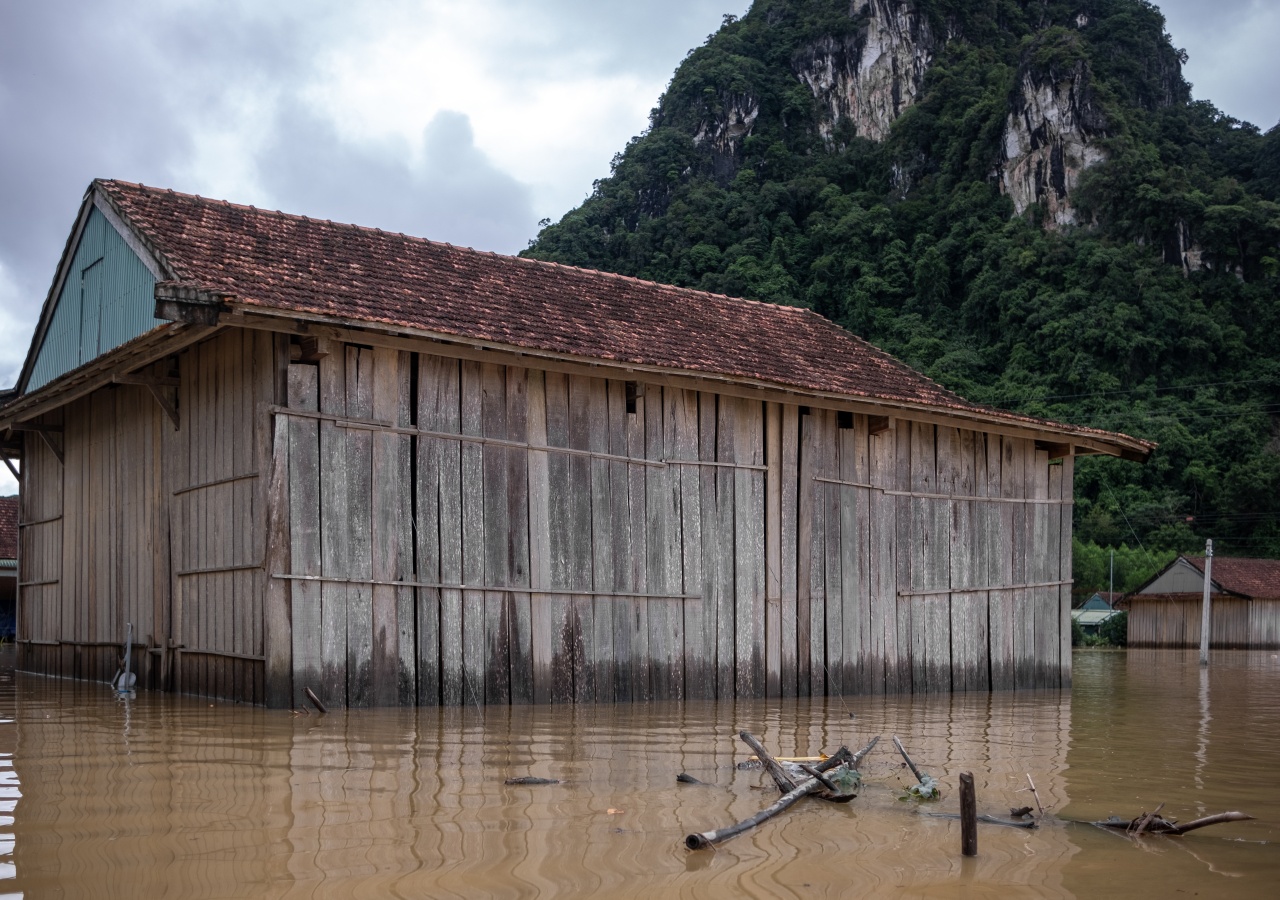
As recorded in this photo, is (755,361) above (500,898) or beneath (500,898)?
above

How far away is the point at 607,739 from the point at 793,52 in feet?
259

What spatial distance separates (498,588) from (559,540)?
29.8 inches

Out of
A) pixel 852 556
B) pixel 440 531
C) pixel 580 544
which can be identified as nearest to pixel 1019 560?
pixel 852 556

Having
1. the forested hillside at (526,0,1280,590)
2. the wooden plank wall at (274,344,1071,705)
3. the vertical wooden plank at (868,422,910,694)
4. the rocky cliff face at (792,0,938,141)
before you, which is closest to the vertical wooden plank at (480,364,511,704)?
the wooden plank wall at (274,344,1071,705)

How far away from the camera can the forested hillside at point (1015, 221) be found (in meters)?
50.7

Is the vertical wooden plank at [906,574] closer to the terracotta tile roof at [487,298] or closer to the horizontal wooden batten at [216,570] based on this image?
the terracotta tile roof at [487,298]

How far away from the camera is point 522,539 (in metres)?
11.3

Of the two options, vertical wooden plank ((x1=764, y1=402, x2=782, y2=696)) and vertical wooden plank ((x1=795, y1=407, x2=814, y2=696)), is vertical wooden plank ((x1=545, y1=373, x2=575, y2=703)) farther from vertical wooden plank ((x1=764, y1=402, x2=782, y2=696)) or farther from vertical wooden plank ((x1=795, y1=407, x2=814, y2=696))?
vertical wooden plank ((x1=795, y1=407, x2=814, y2=696))

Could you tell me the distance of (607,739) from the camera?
830 centimetres

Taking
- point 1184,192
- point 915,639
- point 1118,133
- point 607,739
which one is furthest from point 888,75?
point 607,739

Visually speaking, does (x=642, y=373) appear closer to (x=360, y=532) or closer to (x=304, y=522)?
(x=360, y=532)

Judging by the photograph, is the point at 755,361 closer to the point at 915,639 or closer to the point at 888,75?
the point at 915,639

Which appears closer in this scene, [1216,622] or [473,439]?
[473,439]

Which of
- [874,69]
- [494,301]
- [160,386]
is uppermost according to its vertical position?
[874,69]
